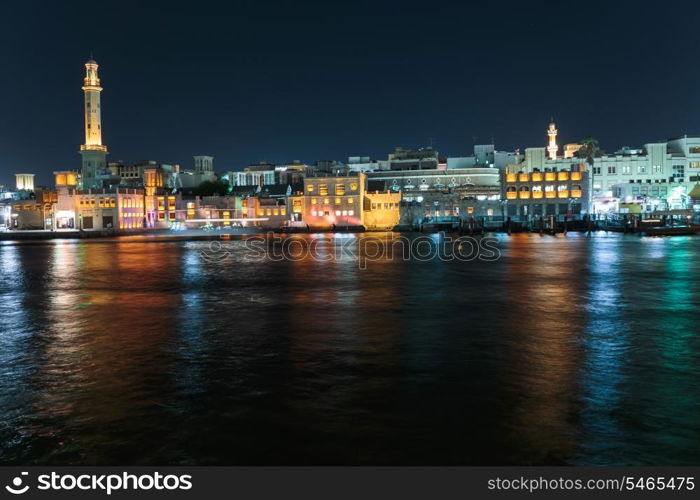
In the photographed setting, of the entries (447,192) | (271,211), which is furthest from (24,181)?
(447,192)

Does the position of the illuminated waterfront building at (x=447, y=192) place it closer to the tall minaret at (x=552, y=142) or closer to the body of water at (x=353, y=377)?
the tall minaret at (x=552, y=142)

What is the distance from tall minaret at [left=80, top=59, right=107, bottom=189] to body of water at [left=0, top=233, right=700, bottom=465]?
9247cm

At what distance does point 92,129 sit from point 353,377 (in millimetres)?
109227

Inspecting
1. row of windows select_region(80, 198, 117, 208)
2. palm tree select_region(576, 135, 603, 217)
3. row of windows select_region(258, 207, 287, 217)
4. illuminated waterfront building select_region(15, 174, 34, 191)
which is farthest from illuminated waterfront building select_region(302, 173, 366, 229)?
illuminated waterfront building select_region(15, 174, 34, 191)

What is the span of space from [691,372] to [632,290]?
12.2m

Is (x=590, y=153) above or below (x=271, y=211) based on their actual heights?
above

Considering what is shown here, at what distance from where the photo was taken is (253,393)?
9.20 metres

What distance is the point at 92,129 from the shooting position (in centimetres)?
10738

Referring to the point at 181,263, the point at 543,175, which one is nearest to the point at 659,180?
the point at 543,175

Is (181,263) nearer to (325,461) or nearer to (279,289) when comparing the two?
(279,289)

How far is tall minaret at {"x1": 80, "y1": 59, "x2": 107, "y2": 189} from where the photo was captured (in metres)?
107

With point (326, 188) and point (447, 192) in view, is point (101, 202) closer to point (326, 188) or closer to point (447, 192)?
point (326, 188)

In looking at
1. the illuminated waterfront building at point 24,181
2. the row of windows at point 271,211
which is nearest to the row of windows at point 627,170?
the row of windows at point 271,211

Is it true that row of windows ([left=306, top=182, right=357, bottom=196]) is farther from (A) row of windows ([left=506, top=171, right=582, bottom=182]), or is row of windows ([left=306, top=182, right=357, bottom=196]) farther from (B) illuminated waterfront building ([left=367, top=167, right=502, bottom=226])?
(A) row of windows ([left=506, top=171, right=582, bottom=182])
